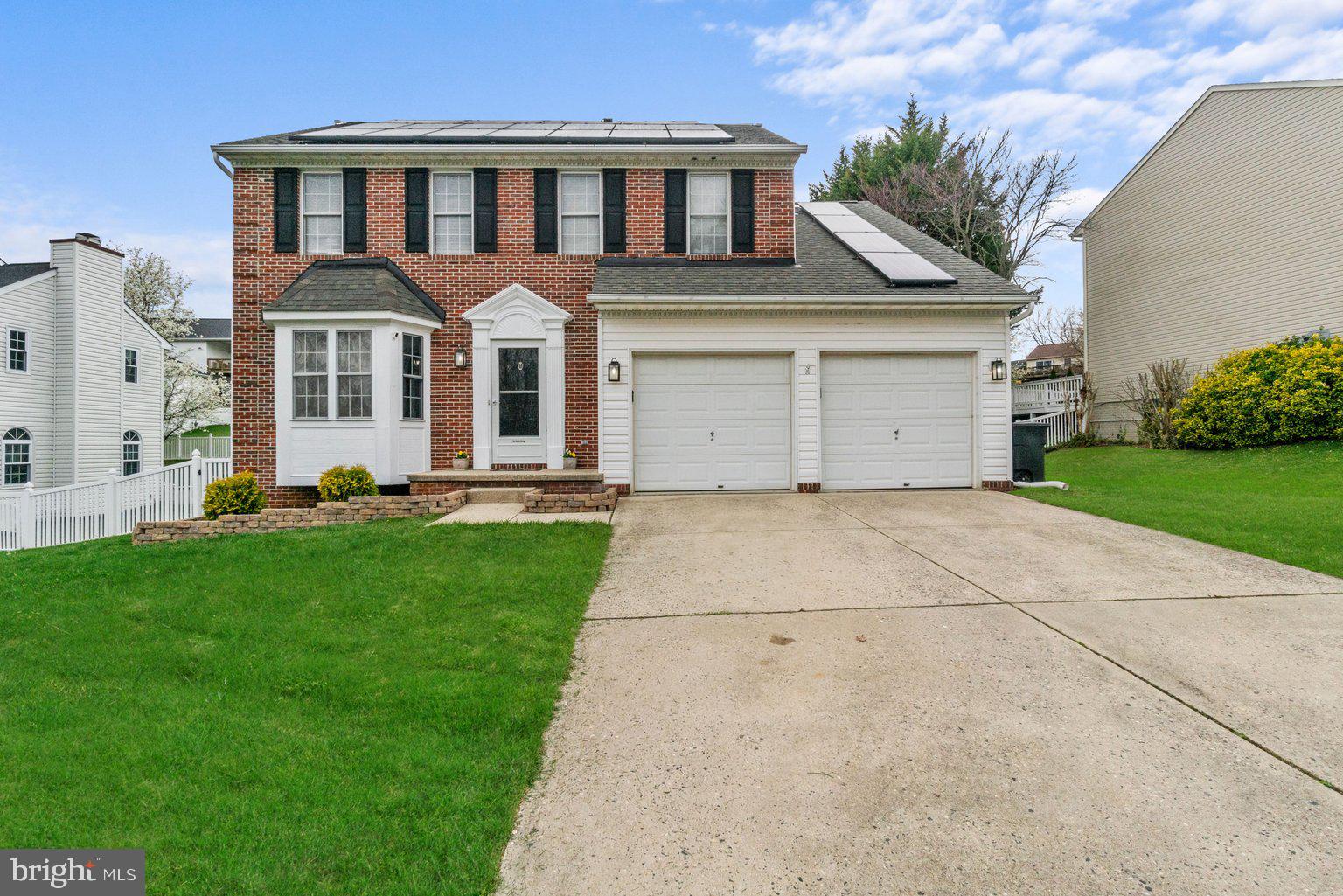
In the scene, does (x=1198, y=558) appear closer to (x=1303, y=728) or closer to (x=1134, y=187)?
(x=1303, y=728)

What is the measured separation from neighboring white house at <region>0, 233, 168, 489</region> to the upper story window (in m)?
14.8

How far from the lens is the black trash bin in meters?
11.1

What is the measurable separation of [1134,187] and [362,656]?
79.9 ft

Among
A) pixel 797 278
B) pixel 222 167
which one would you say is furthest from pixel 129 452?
pixel 797 278

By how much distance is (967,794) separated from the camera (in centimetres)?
250

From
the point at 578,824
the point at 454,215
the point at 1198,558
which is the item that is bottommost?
the point at 578,824

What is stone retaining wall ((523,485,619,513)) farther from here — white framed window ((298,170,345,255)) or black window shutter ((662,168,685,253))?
white framed window ((298,170,345,255))

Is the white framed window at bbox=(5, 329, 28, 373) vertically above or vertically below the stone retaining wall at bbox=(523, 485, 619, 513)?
above

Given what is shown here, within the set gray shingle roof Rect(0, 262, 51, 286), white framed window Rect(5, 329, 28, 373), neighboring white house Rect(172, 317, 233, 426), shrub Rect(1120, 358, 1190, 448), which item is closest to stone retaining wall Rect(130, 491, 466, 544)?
white framed window Rect(5, 329, 28, 373)

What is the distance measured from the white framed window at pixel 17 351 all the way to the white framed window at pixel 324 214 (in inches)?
540

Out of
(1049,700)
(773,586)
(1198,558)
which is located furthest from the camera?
(1198,558)

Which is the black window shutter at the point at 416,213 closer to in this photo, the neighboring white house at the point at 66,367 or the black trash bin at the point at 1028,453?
the black trash bin at the point at 1028,453

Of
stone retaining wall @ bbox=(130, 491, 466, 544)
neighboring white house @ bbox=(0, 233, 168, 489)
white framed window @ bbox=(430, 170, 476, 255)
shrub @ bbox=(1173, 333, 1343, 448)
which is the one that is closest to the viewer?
stone retaining wall @ bbox=(130, 491, 466, 544)

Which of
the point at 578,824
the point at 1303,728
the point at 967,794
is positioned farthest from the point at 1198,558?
the point at 578,824
